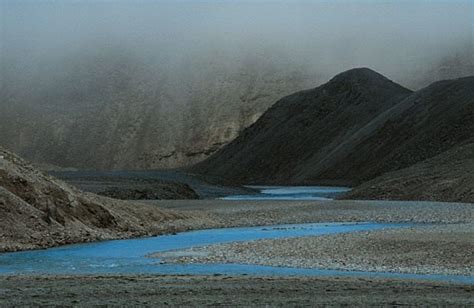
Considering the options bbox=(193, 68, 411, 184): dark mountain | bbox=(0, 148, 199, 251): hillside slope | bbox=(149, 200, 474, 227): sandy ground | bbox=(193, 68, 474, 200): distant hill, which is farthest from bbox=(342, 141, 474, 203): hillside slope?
bbox=(193, 68, 411, 184): dark mountain

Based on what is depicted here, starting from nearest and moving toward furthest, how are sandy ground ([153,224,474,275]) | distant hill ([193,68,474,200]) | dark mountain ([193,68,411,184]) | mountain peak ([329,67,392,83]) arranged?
sandy ground ([153,224,474,275]), distant hill ([193,68,474,200]), dark mountain ([193,68,411,184]), mountain peak ([329,67,392,83])

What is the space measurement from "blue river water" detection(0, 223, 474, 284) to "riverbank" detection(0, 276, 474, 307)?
210cm

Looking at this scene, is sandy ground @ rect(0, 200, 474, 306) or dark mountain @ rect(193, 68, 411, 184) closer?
sandy ground @ rect(0, 200, 474, 306)

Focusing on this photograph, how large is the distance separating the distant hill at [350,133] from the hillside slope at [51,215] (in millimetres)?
31873

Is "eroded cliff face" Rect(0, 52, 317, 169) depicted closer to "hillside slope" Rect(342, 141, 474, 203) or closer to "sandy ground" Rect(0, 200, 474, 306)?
"hillside slope" Rect(342, 141, 474, 203)

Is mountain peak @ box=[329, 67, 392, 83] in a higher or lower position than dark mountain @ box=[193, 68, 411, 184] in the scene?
higher

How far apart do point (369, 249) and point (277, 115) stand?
104 meters

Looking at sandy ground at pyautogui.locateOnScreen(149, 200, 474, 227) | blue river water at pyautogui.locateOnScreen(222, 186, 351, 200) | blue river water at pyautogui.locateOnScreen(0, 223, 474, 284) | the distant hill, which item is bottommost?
blue river water at pyautogui.locateOnScreen(0, 223, 474, 284)

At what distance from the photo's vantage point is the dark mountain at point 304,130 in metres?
113

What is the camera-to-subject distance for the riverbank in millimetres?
16938

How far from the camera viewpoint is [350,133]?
110 metres

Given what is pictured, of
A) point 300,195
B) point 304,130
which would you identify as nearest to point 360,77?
point 304,130

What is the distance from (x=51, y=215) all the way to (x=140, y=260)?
8.01m

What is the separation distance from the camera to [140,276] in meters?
21.9
